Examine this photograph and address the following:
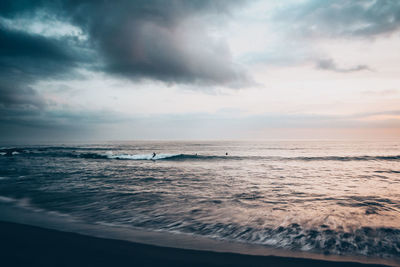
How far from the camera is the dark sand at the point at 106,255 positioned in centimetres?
392

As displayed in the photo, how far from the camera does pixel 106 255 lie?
13.9 feet

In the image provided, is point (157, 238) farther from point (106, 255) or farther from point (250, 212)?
point (250, 212)

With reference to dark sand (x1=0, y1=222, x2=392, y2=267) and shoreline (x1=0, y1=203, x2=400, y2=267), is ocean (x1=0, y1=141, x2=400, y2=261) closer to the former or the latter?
shoreline (x1=0, y1=203, x2=400, y2=267)

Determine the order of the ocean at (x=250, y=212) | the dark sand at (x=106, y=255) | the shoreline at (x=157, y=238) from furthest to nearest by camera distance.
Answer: the ocean at (x=250, y=212) < the shoreline at (x=157, y=238) < the dark sand at (x=106, y=255)

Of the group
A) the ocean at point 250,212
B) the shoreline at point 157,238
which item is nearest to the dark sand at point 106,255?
the shoreline at point 157,238

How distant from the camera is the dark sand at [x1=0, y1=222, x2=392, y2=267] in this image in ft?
12.9

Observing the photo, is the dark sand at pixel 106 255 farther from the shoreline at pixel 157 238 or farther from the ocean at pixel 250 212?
the ocean at pixel 250 212

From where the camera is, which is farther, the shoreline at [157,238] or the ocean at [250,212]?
the ocean at [250,212]

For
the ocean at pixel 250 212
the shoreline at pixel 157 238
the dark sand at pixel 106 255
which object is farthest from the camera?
the ocean at pixel 250 212

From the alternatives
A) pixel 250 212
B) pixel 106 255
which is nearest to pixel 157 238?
pixel 106 255

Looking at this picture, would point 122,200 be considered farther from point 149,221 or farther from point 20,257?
point 20,257

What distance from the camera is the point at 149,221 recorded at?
21.8 feet

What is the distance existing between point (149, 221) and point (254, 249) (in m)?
3.66

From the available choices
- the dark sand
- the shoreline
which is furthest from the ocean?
the dark sand
